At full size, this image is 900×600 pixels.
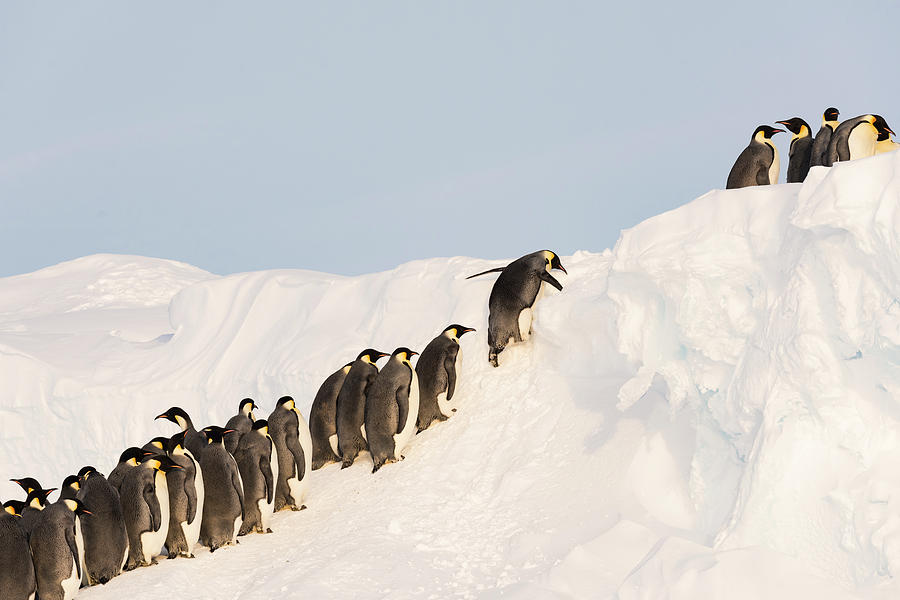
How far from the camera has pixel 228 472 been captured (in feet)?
21.8

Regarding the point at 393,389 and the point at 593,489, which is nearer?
the point at 593,489

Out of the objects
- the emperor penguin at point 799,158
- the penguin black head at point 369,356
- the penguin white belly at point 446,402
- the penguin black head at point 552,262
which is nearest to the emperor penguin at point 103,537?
the penguin black head at point 369,356

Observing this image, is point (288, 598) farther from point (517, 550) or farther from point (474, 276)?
point (474, 276)

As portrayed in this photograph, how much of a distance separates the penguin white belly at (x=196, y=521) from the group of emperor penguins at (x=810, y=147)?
5.25 m

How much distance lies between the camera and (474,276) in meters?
8.95

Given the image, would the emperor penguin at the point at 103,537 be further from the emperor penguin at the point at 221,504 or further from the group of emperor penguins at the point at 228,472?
the emperor penguin at the point at 221,504

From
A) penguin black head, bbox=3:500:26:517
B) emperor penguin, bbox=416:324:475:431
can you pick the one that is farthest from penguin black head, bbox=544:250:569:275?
penguin black head, bbox=3:500:26:517

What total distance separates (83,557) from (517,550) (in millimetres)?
2778

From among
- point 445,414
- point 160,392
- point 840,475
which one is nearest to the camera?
point 840,475

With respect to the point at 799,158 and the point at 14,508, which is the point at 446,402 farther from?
the point at 799,158

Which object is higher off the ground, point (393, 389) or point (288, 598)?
point (393, 389)

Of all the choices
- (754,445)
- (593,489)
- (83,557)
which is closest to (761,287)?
(754,445)

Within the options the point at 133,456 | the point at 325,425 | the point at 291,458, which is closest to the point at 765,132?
the point at 325,425

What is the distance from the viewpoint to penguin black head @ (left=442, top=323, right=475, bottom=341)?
25.5 ft
